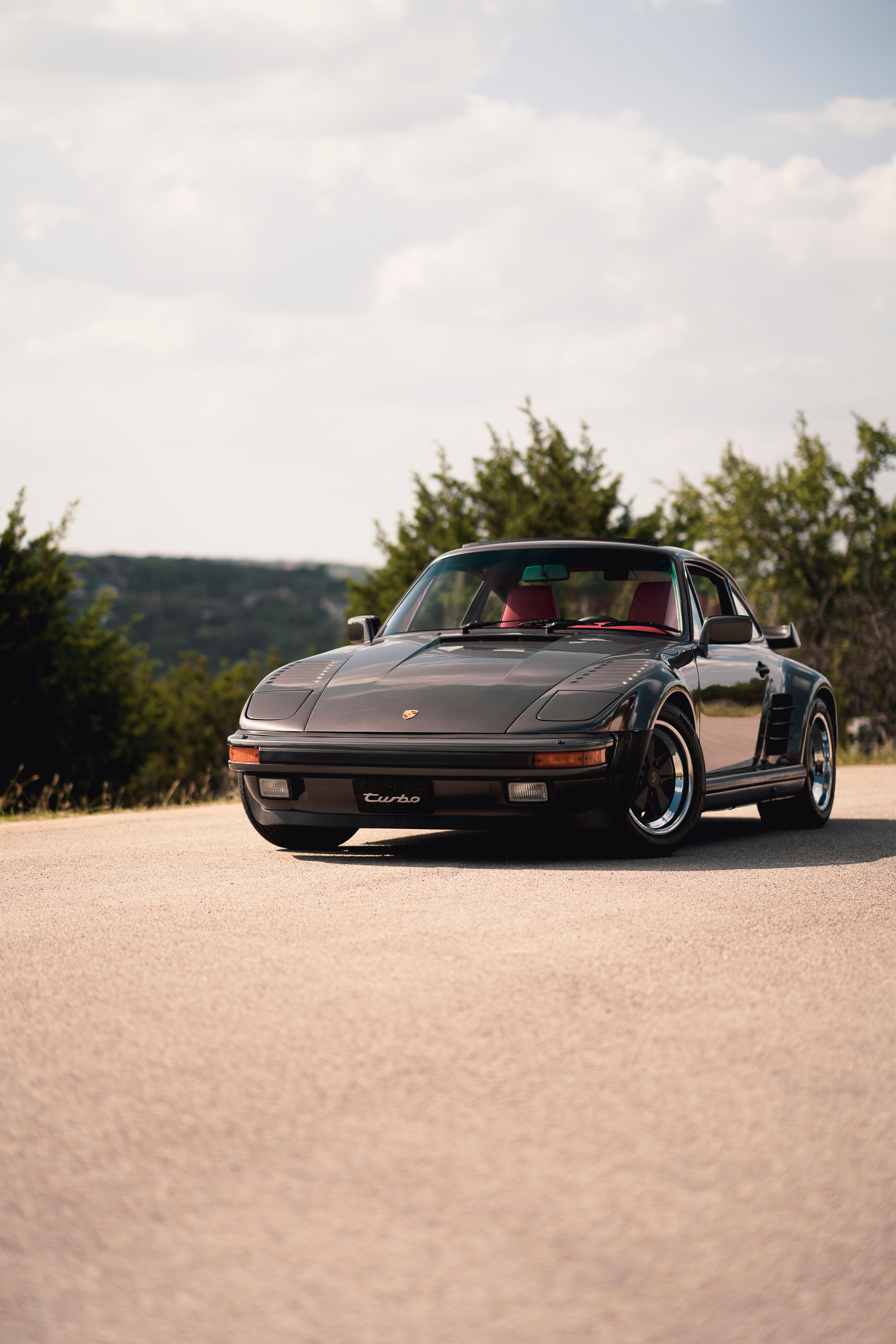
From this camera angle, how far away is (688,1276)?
223 centimetres

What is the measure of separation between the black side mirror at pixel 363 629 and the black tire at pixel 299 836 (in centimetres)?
122

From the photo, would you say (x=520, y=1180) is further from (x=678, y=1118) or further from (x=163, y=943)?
(x=163, y=943)

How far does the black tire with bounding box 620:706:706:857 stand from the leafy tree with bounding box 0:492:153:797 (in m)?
19.6

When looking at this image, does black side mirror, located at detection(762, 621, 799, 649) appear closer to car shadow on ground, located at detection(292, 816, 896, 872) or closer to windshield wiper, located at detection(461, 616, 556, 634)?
car shadow on ground, located at detection(292, 816, 896, 872)

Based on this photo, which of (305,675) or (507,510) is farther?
(507,510)

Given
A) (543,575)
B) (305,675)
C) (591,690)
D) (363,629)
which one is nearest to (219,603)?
(363,629)

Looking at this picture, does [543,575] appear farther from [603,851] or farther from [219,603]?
[219,603]

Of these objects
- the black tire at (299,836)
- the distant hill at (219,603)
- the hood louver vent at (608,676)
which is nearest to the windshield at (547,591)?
the hood louver vent at (608,676)

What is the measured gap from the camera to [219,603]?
12962 cm

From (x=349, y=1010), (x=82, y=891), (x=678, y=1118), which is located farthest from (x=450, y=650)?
(x=678, y=1118)

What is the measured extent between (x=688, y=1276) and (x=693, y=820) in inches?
202

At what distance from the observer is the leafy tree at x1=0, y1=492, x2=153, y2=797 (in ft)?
84.5

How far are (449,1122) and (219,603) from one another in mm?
128562

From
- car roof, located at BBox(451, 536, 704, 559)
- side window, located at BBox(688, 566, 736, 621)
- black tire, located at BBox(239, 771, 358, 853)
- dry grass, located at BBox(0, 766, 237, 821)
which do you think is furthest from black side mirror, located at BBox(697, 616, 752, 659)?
dry grass, located at BBox(0, 766, 237, 821)
